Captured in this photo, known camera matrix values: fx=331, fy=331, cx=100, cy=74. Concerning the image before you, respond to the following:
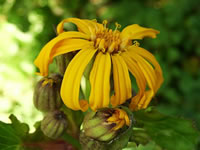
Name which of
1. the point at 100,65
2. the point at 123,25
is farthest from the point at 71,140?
the point at 123,25

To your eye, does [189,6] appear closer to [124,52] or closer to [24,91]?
[24,91]

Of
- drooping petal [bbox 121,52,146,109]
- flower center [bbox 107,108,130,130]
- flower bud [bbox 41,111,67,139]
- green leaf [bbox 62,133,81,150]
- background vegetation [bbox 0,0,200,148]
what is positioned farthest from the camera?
background vegetation [bbox 0,0,200,148]

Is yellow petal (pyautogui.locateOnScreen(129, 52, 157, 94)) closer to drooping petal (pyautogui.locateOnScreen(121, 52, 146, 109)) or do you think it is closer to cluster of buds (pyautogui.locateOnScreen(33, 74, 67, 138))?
drooping petal (pyautogui.locateOnScreen(121, 52, 146, 109))

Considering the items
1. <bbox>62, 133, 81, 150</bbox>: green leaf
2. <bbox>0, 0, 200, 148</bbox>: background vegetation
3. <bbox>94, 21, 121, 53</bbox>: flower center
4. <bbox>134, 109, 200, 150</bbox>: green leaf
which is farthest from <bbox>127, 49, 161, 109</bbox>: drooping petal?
<bbox>0, 0, 200, 148</bbox>: background vegetation

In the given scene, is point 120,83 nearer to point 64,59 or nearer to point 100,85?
point 100,85

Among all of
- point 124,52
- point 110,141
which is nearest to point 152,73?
point 124,52

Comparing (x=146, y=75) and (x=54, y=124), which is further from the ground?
(x=146, y=75)
